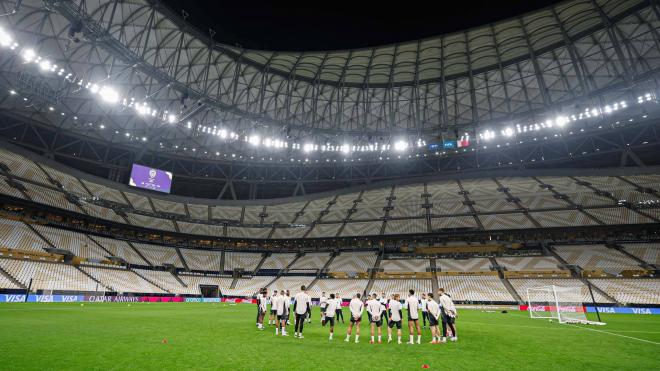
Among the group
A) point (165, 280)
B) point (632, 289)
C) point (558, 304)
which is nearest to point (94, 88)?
point (165, 280)

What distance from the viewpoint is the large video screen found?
51066mm

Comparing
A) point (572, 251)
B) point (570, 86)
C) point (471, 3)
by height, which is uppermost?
point (570, 86)

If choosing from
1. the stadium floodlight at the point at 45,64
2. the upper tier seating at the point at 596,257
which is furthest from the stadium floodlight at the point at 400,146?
the stadium floodlight at the point at 45,64

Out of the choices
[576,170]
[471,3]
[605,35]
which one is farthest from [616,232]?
[471,3]

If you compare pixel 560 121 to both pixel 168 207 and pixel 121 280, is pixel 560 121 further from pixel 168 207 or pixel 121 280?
pixel 168 207

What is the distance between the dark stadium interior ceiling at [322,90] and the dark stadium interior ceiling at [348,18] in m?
0.18

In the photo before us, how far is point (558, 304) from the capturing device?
94.0 feet

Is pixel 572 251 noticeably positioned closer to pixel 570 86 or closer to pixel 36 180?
pixel 570 86

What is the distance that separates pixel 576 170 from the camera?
4912 centimetres

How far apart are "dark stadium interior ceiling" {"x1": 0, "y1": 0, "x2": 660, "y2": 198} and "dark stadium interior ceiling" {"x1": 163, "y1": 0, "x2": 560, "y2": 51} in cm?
18

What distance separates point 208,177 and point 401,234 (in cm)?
3397

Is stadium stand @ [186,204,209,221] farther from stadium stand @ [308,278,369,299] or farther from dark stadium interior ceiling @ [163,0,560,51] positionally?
dark stadium interior ceiling @ [163,0,560,51]

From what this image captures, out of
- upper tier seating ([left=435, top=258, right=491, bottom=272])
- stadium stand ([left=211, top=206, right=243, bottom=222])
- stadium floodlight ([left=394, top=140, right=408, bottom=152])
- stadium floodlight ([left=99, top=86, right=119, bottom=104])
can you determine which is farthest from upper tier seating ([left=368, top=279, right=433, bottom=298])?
stadium floodlight ([left=99, top=86, right=119, bottom=104])

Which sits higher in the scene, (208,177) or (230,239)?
(208,177)
